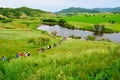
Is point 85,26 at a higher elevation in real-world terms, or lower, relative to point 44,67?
lower

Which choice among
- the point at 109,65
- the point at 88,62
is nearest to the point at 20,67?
the point at 88,62

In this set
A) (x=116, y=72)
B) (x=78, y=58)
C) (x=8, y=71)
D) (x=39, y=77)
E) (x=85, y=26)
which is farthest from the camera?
(x=85, y=26)

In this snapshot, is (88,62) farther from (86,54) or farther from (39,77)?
(39,77)

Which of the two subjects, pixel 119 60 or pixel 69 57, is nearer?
pixel 119 60

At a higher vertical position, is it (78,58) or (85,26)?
(78,58)

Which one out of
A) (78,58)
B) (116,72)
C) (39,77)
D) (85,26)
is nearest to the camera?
(116,72)

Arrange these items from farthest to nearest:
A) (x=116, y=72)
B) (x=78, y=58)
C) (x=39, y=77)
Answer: (x=78, y=58), (x=39, y=77), (x=116, y=72)

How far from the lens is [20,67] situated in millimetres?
9008

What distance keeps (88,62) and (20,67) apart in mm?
2206

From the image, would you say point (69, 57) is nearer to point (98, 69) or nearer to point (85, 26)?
point (98, 69)

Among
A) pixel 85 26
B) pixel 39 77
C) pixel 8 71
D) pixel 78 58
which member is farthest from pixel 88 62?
pixel 85 26

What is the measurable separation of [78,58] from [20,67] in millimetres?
1988

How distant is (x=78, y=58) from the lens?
9.48m

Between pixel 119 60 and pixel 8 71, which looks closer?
pixel 119 60
